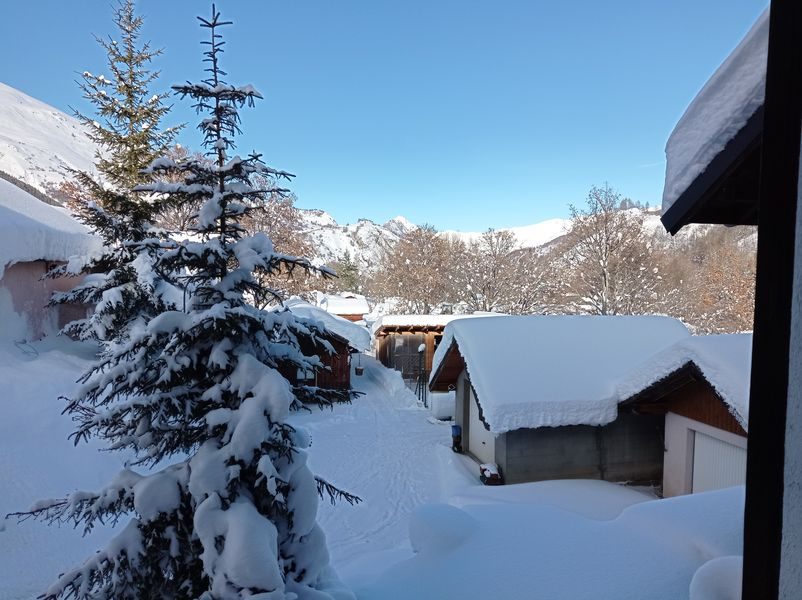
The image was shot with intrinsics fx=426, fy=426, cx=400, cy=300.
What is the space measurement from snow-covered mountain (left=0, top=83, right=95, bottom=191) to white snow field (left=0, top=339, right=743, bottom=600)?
6426cm

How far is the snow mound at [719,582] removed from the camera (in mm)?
2152

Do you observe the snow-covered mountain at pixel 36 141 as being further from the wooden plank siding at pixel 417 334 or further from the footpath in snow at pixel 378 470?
the footpath in snow at pixel 378 470

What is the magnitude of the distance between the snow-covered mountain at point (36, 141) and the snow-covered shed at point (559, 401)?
69.3 m

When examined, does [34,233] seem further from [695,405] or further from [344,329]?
[695,405]

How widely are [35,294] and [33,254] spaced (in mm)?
1318

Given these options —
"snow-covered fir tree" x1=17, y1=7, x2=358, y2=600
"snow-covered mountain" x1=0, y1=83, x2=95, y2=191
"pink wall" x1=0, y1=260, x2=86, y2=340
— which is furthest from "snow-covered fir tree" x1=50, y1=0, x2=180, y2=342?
"snow-covered mountain" x1=0, y1=83, x2=95, y2=191

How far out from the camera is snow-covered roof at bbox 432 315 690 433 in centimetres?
927

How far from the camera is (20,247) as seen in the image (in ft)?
37.1

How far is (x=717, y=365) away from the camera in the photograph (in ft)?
22.9

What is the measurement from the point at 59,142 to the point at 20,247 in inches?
4368

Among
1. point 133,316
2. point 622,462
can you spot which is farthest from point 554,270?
point 133,316

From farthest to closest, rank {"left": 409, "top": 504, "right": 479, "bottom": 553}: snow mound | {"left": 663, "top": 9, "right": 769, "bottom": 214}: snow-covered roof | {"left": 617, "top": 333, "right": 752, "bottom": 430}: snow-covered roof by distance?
1. {"left": 617, "top": 333, "right": 752, "bottom": 430}: snow-covered roof
2. {"left": 409, "top": 504, "right": 479, "bottom": 553}: snow mound
3. {"left": 663, "top": 9, "right": 769, "bottom": 214}: snow-covered roof

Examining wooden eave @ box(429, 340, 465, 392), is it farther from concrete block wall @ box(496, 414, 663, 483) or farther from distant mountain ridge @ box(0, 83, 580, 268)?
distant mountain ridge @ box(0, 83, 580, 268)

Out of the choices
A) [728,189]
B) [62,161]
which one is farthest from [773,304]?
[62,161]
